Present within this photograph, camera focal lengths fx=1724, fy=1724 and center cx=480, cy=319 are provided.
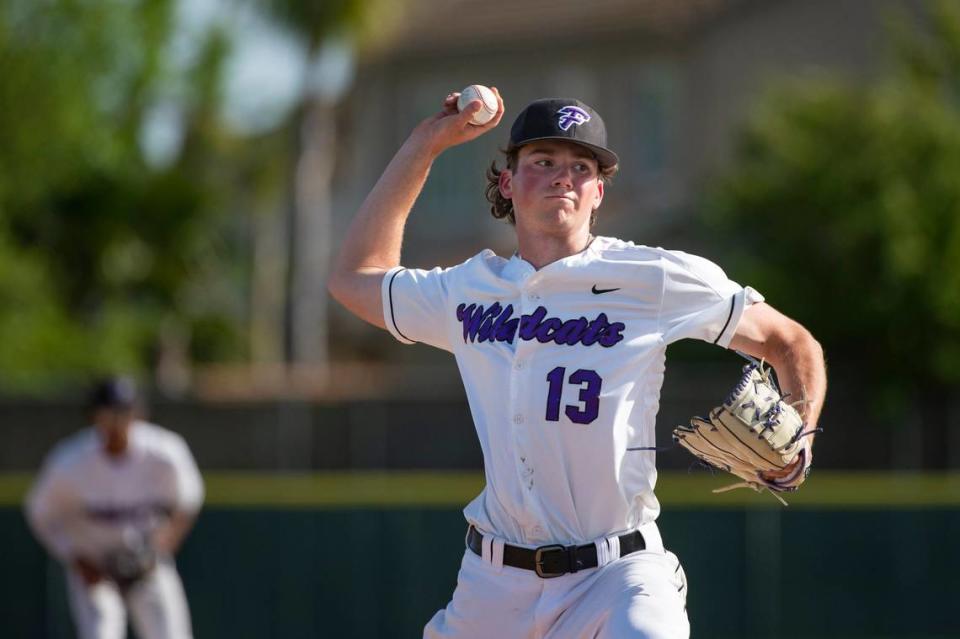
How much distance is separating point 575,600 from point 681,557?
24.3ft

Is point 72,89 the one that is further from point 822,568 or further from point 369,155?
point 822,568

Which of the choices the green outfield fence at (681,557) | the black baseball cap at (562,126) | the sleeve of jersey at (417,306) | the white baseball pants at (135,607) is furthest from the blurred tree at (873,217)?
the black baseball cap at (562,126)

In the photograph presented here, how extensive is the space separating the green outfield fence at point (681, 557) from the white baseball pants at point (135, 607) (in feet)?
8.73

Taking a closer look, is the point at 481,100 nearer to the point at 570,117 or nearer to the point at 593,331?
the point at 570,117

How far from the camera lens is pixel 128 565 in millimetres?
9070

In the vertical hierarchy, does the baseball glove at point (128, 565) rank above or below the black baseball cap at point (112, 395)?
below

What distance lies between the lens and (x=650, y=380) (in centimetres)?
457

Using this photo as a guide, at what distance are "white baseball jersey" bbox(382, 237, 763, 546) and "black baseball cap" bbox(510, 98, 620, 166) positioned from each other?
0.30 metres

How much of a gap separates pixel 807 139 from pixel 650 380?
16.0 m

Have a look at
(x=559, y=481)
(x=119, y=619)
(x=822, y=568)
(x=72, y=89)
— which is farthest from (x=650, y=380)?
(x=72, y=89)

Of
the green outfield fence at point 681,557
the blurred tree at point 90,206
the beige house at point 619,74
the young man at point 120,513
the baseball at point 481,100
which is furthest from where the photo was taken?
the beige house at point 619,74

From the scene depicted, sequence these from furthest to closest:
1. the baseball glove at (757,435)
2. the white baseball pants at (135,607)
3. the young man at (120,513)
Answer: the young man at (120,513), the white baseball pants at (135,607), the baseball glove at (757,435)

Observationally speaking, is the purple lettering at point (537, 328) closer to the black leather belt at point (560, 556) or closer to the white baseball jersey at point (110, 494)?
the black leather belt at point (560, 556)

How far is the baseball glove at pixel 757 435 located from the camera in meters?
4.23
